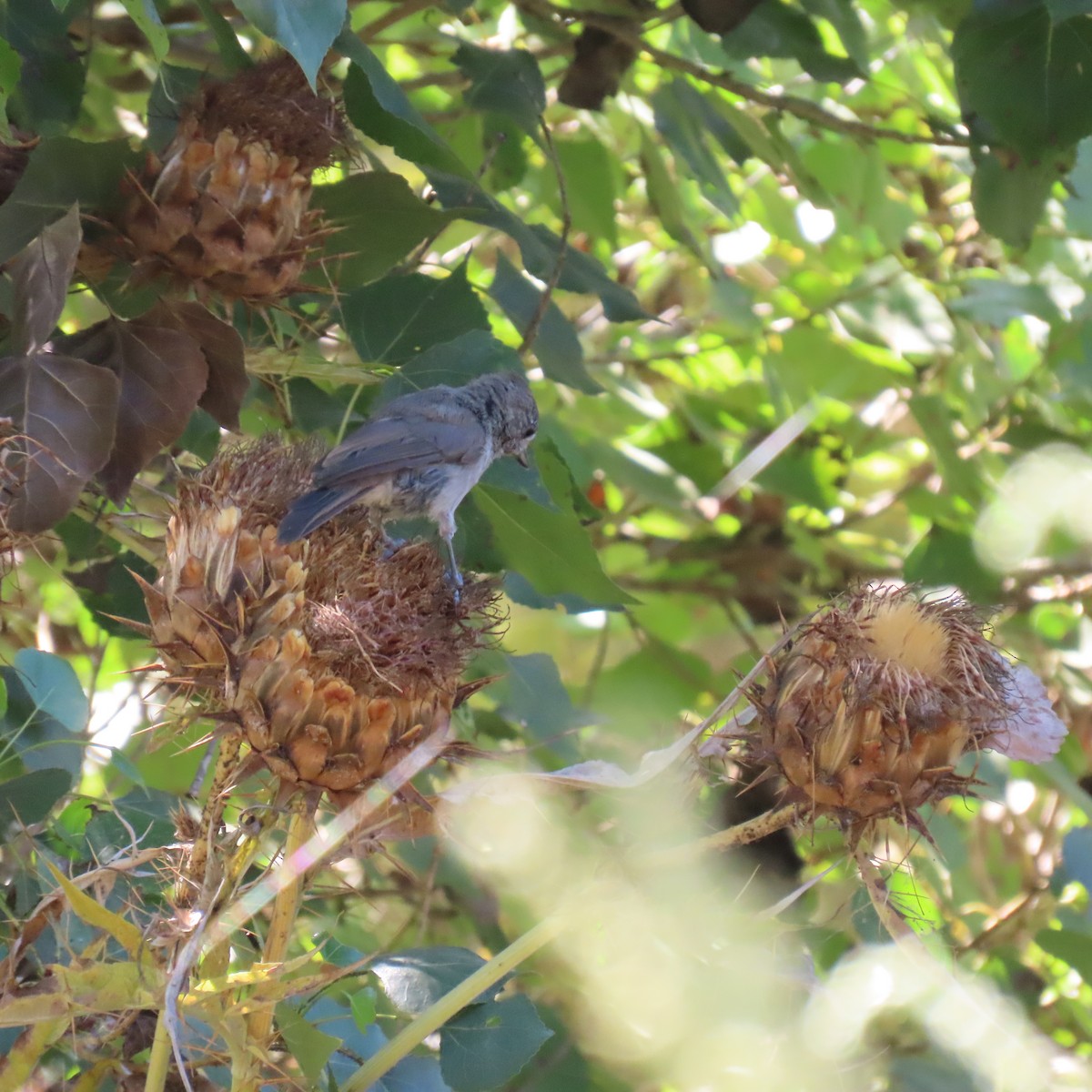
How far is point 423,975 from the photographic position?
189 cm

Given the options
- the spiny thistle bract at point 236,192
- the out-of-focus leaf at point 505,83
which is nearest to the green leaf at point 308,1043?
the spiny thistle bract at point 236,192

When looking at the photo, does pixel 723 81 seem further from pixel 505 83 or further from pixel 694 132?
pixel 505 83

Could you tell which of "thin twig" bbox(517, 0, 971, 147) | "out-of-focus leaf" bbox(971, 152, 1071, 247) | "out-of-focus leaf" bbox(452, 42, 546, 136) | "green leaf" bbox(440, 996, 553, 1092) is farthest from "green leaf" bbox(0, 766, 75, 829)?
"out-of-focus leaf" bbox(971, 152, 1071, 247)

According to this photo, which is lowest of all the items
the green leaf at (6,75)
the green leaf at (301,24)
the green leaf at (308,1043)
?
the green leaf at (308,1043)

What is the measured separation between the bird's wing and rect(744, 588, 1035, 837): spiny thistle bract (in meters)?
0.72

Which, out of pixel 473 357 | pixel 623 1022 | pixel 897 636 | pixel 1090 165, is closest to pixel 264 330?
pixel 473 357

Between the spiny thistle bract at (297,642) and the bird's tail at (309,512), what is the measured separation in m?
0.02

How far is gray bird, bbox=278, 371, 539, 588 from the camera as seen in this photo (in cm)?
192

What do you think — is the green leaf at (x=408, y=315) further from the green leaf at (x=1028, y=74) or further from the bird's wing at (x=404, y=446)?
the green leaf at (x=1028, y=74)

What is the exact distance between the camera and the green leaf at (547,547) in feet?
7.11

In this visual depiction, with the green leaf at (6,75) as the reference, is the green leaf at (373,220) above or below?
below

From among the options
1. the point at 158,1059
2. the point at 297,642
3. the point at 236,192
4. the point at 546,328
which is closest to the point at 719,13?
the point at 546,328

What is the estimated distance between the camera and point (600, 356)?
4121mm

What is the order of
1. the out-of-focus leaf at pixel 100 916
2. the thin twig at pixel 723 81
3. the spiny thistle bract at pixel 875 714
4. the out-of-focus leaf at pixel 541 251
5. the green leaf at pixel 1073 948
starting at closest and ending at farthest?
the out-of-focus leaf at pixel 100 916 → the spiny thistle bract at pixel 875 714 → the out-of-focus leaf at pixel 541 251 → the green leaf at pixel 1073 948 → the thin twig at pixel 723 81
